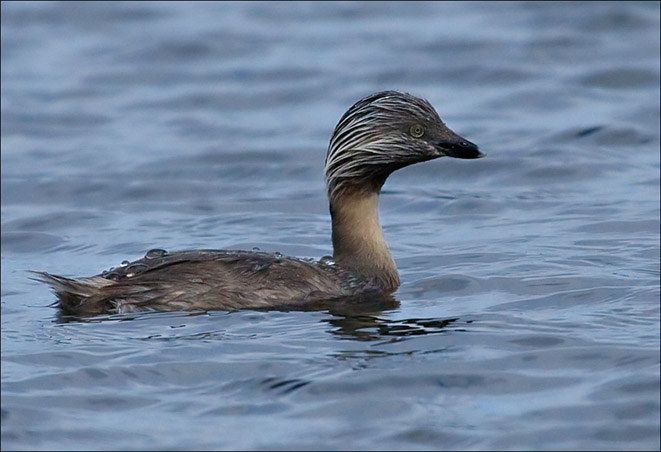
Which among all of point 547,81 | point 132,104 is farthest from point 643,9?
point 132,104

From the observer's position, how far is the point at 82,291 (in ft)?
38.1

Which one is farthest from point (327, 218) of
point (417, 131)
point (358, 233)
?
point (417, 131)

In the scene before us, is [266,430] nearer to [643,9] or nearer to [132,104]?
[132,104]

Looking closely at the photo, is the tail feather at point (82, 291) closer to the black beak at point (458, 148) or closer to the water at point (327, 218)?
the water at point (327, 218)

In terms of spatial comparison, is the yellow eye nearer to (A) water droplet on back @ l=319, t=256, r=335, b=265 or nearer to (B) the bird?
(B) the bird

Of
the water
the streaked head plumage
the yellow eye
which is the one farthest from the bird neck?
the yellow eye

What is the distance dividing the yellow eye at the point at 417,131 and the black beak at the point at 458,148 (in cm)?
18

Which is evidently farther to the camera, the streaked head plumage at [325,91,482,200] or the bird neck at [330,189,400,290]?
the bird neck at [330,189,400,290]

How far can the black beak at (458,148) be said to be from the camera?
41.5ft

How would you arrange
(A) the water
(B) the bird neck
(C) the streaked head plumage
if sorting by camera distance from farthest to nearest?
(B) the bird neck
(C) the streaked head plumage
(A) the water

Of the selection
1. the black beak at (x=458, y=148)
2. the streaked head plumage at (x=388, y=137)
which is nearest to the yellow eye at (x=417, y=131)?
the streaked head plumage at (x=388, y=137)

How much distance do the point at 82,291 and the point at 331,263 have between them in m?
2.18

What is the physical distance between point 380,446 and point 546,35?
1654 cm

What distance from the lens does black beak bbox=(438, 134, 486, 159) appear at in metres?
12.7
